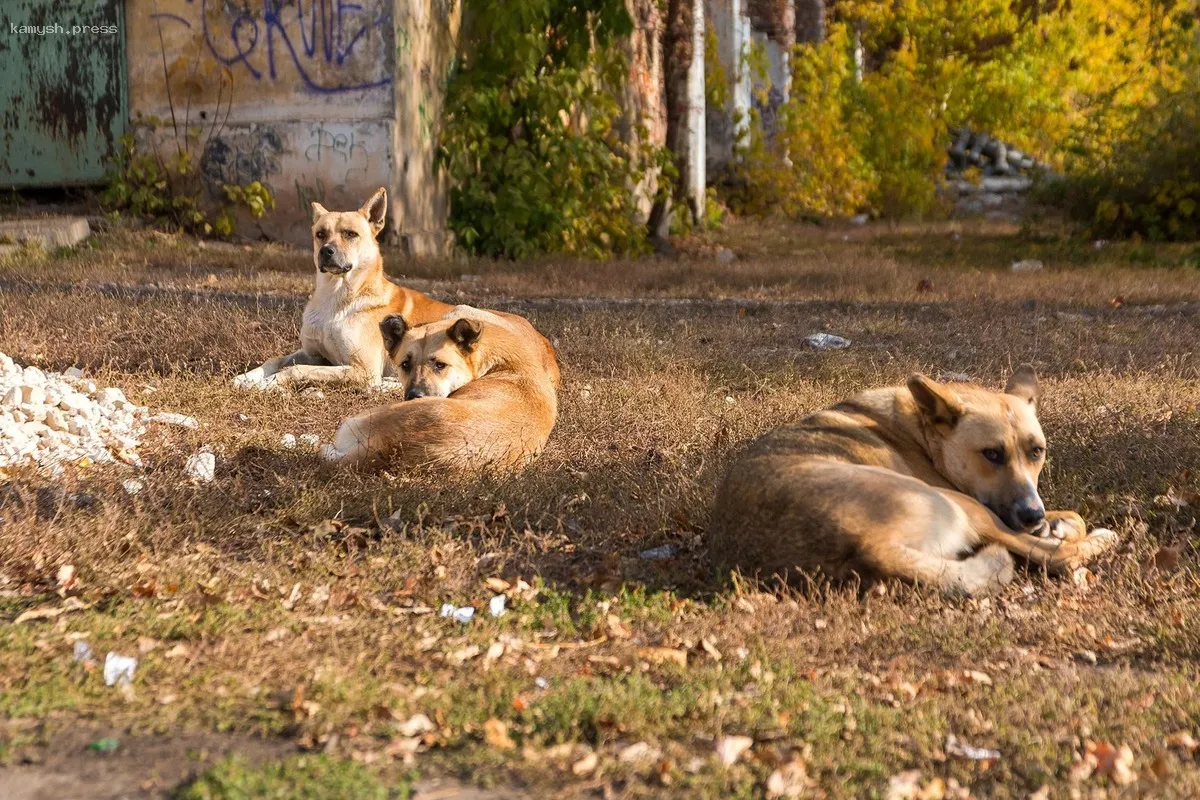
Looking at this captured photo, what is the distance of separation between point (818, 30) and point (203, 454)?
87.0 ft

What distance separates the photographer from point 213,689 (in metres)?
3.69

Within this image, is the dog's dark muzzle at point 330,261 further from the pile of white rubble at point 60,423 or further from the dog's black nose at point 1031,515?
the dog's black nose at point 1031,515

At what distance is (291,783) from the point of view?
10.2ft

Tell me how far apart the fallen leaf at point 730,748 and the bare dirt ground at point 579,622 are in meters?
0.01

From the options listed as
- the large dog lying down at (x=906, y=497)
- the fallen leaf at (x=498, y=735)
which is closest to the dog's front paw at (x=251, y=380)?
the large dog lying down at (x=906, y=497)

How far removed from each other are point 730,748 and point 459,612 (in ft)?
4.56

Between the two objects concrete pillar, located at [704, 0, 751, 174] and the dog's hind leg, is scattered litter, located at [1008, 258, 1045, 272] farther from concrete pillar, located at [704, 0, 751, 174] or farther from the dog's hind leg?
the dog's hind leg

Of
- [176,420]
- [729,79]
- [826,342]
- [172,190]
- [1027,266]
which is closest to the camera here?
[176,420]

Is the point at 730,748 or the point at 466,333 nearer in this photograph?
the point at 730,748

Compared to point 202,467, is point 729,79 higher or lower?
higher

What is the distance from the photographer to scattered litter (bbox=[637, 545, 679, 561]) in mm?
5070

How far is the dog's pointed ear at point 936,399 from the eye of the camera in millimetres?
5043

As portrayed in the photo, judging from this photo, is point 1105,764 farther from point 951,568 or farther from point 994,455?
point 994,455

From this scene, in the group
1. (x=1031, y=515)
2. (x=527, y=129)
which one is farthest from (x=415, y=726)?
(x=527, y=129)
